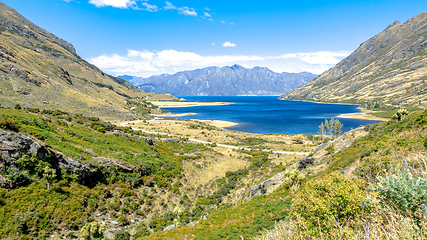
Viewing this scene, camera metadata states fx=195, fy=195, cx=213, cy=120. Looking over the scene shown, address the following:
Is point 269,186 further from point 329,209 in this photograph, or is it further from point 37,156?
point 37,156

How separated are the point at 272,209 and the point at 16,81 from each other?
13285 cm

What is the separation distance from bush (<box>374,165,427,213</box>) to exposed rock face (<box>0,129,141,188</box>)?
30.9 m

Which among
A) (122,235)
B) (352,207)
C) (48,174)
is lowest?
(122,235)

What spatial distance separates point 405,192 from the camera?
6.39 meters

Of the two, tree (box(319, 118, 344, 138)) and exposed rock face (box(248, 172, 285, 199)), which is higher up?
tree (box(319, 118, 344, 138))

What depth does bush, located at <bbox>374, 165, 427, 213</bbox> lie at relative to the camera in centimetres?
623

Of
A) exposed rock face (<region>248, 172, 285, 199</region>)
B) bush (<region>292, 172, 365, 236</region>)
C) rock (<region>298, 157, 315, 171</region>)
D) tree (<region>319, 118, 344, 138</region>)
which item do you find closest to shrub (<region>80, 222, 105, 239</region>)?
bush (<region>292, 172, 365, 236</region>)

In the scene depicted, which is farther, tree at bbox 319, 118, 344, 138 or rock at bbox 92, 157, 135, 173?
tree at bbox 319, 118, 344, 138

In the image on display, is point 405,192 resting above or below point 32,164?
above

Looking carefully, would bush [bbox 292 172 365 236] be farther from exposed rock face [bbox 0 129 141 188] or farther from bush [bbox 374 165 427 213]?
exposed rock face [bbox 0 129 141 188]

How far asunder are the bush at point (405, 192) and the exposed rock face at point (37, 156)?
30.9m

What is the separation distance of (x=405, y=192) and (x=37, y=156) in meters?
33.4

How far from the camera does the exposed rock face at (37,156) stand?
71.5 ft

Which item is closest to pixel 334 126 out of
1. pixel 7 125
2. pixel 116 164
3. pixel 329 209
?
pixel 116 164
